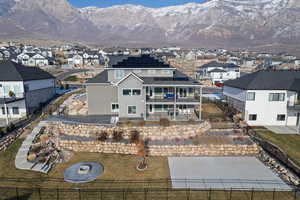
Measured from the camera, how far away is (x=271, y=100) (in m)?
30.5

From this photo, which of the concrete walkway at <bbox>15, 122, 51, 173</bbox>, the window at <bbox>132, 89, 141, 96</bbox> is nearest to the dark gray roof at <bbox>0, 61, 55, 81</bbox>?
the concrete walkway at <bbox>15, 122, 51, 173</bbox>

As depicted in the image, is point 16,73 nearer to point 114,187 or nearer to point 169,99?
point 169,99

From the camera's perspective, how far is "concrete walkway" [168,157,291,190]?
18.0 meters

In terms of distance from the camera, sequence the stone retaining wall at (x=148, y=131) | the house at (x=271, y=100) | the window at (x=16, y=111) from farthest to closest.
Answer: the window at (x=16, y=111)
the house at (x=271, y=100)
the stone retaining wall at (x=148, y=131)

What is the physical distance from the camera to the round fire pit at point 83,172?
18.9 m

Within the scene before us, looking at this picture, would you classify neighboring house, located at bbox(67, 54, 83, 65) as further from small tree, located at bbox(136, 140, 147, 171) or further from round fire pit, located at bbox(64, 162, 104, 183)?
small tree, located at bbox(136, 140, 147, 171)

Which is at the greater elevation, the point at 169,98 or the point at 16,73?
the point at 16,73

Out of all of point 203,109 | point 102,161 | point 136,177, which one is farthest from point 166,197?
point 203,109

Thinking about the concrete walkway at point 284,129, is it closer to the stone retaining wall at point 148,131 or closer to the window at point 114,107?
the stone retaining wall at point 148,131

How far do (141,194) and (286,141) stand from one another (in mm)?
21110

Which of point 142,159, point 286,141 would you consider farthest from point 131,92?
point 286,141

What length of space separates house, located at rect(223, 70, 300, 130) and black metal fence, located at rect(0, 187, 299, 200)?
15.8m

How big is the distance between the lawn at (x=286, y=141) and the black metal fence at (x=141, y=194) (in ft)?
23.9

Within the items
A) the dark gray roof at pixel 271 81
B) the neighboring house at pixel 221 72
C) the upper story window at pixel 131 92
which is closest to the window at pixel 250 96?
the dark gray roof at pixel 271 81
